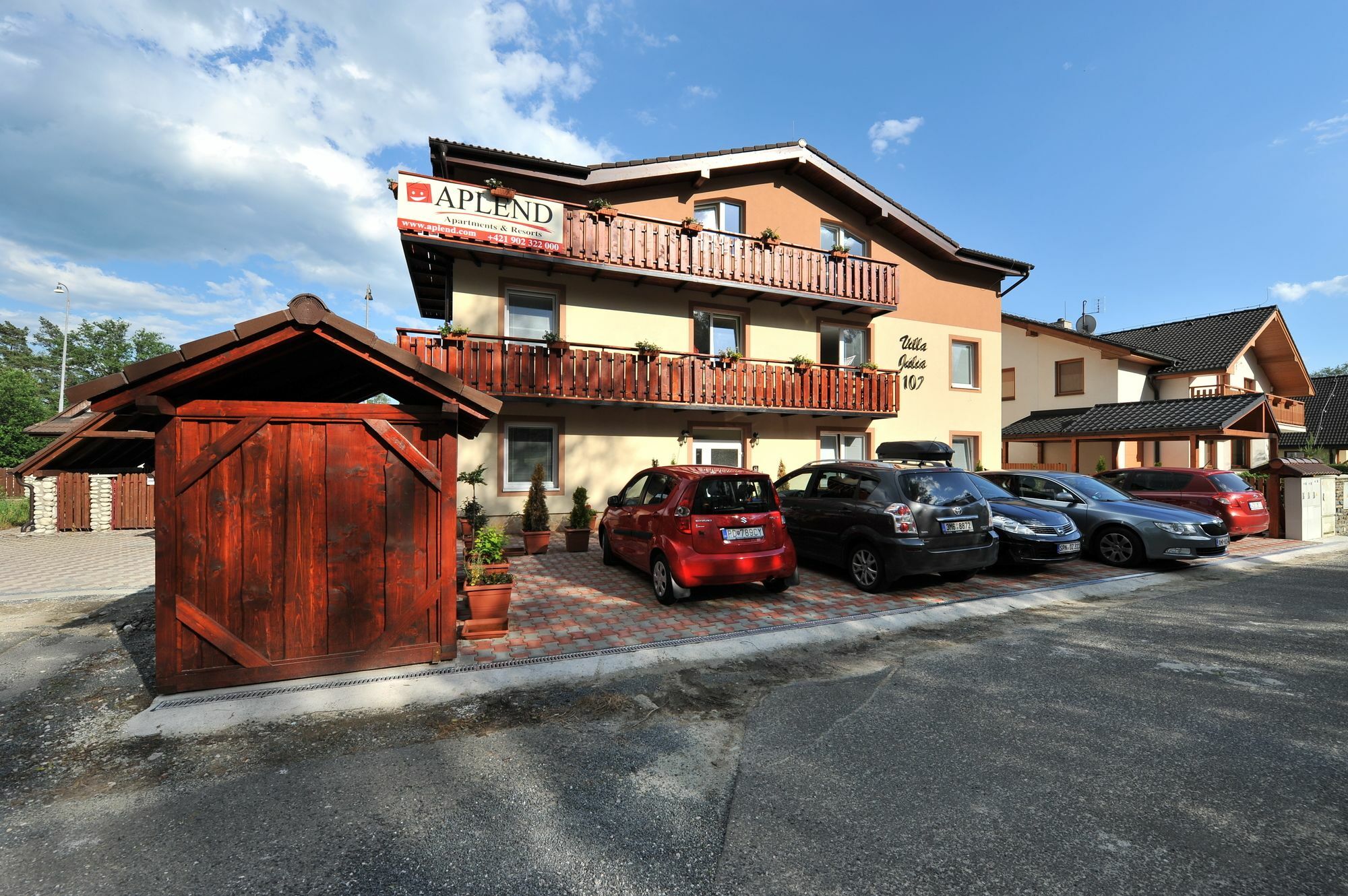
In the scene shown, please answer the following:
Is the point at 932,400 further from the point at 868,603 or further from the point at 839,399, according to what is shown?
the point at 868,603

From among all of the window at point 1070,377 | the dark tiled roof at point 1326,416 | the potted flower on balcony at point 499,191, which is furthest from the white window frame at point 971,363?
the dark tiled roof at point 1326,416

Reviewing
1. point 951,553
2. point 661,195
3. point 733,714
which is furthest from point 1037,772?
point 661,195

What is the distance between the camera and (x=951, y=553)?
23.5 feet

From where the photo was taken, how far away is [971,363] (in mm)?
17594

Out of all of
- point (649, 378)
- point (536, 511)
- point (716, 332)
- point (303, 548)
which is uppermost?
point (716, 332)

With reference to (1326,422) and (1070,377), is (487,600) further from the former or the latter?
(1326,422)

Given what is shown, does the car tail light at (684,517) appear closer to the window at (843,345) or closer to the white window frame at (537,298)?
the white window frame at (537,298)

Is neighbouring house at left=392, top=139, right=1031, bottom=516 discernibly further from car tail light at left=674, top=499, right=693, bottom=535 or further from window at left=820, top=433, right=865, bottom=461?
car tail light at left=674, top=499, right=693, bottom=535

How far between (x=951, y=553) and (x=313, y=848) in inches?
278

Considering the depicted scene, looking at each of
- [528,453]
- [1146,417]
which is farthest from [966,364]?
[528,453]

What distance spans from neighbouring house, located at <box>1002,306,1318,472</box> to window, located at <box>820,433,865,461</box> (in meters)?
10.0

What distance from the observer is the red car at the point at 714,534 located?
6.39 metres

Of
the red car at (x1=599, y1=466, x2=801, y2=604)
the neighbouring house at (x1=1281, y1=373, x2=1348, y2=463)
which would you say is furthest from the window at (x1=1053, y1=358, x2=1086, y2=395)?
the red car at (x1=599, y1=466, x2=801, y2=604)

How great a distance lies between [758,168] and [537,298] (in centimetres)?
711
